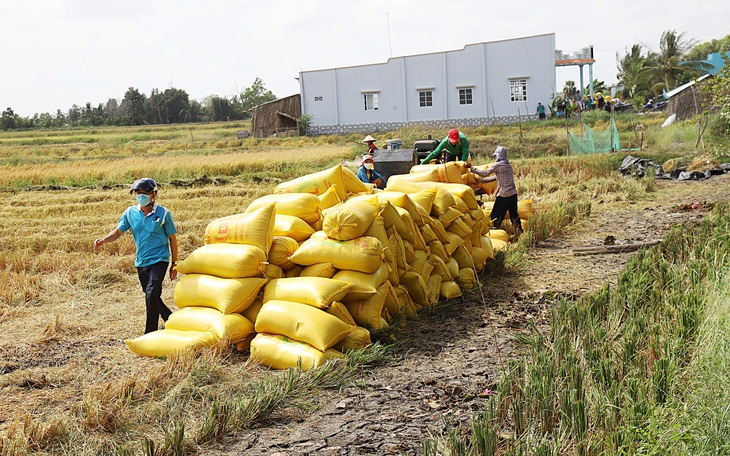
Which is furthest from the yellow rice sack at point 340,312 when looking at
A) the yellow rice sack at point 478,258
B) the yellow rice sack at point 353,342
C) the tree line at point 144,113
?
the tree line at point 144,113

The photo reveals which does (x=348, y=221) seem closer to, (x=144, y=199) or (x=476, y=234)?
(x=144, y=199)

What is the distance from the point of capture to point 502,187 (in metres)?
9.26

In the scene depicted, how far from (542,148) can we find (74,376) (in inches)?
781

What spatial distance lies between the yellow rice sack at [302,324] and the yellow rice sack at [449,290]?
174cm

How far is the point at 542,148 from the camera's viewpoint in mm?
22641

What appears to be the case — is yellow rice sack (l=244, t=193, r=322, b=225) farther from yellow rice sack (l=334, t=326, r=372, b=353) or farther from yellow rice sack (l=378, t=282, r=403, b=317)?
yellow rice sack (l=334, t=326, r=372, b=353)

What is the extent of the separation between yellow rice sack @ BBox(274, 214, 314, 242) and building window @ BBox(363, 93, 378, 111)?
31914mm

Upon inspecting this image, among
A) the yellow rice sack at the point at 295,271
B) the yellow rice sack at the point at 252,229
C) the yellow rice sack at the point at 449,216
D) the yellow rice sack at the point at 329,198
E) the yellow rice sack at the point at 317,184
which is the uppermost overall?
the yellow rice sack at the point at 317,184

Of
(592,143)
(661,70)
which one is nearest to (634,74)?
(661,70)

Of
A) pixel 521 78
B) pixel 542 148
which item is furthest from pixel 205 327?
pixel 521 78

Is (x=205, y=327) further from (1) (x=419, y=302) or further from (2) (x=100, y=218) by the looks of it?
(2) (x=100, y=218)

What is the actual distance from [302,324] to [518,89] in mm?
31817

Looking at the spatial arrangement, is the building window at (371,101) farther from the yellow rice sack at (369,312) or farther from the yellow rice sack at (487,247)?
the yellow rice sack at (369,312)

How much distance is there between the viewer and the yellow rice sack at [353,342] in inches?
197
